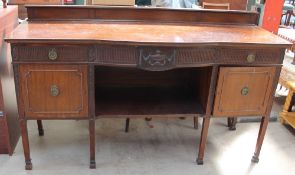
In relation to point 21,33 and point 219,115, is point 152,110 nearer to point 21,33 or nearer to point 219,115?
point 219,115

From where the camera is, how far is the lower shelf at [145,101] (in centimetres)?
169

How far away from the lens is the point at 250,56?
5.02 feet

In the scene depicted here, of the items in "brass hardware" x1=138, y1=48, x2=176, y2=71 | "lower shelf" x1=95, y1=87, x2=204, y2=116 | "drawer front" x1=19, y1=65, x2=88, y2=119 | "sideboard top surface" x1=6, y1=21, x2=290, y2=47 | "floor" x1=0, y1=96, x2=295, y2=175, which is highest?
"sideboard top surface" x1=6, y1=21, x2=290, y2=47

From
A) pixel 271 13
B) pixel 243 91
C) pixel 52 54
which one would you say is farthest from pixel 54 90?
pixel 271 13

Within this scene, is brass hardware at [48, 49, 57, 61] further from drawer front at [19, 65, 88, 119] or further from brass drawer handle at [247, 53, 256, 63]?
brass drawer handle at [247, 53, 256, 63]

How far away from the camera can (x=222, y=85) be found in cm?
158

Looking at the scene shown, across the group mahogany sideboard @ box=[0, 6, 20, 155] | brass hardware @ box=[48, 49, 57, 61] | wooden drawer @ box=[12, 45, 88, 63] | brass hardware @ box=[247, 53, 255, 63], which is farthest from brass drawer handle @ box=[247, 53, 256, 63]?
mahogany sideboard @ box=[0, 6, 20, 155]

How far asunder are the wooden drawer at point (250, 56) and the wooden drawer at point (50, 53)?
68 centimetres

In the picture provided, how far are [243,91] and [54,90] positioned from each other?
962 millimetres

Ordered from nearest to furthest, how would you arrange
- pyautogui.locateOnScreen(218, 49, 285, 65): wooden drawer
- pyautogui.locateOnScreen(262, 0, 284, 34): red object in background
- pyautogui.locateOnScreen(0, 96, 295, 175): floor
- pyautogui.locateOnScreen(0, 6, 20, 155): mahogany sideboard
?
1. pyautogui.locateOnScreen(218, 49, 285, 65): wooden drawer
2. pyautogui.locateOnScreen(0, 6, 20, 155): mahogany sideboard
3. pyautogui.locateOnScreen(0, 96, 295, 175): floor
4. pyautogui.locateOnScreen(262, 0, 284, 34): red object in background

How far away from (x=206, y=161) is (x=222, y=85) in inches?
21.0

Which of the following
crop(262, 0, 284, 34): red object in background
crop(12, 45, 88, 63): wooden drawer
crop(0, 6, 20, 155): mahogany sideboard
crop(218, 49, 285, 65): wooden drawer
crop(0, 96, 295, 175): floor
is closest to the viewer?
crop(12, 45, 88, 63): wooden drawer

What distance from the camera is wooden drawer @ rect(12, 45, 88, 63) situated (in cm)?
140

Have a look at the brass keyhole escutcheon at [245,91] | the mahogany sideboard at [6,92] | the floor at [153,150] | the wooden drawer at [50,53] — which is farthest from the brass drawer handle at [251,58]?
the mahogany sideboard at [6,92]
